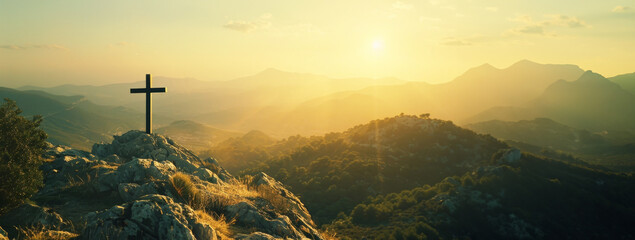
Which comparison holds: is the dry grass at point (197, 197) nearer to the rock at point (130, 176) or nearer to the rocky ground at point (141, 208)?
the rocky ground at point (141, 208)

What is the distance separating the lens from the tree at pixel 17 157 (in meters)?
11.3

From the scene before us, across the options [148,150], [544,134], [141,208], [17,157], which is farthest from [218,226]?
[544,134]

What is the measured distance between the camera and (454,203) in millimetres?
50969

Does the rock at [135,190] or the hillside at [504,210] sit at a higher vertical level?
the rock at [135,190]

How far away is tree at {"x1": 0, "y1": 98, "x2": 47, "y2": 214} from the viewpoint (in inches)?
444

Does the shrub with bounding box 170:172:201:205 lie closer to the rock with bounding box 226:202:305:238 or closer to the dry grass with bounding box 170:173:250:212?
the dry grass with bounding box 170:173:250:212

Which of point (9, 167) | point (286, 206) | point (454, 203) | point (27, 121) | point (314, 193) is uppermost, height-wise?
point (27, 121)

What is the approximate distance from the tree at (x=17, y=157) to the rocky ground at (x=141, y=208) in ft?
1.84

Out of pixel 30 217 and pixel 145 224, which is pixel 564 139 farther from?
pixel 30 217

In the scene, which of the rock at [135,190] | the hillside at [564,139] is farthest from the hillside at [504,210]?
the hillside at [564,139]

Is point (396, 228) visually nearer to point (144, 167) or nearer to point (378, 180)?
point (378, 180)

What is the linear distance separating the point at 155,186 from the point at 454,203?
49.2 meters

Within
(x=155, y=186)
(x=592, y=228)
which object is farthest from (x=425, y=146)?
(x=155, y=186)

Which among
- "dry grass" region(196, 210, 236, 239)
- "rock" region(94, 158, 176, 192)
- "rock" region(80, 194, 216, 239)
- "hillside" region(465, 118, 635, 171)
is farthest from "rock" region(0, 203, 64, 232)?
"hillside" region(465, 118, 635, 171)
